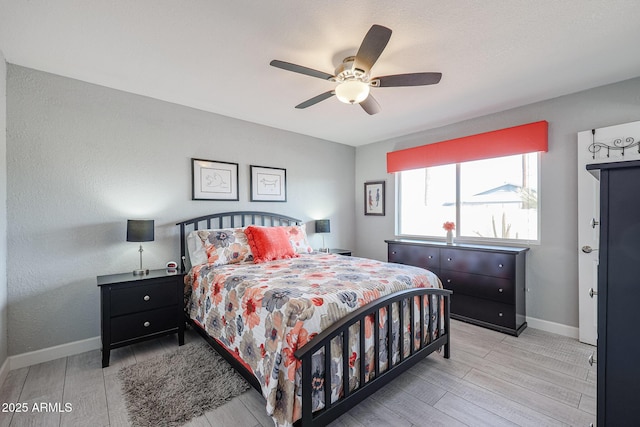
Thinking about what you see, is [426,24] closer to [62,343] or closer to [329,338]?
[329,338]

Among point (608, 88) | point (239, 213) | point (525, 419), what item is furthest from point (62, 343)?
point (608, 88)

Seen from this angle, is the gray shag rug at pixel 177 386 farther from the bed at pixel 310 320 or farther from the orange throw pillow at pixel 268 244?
the orange throw pillow at pixel 268 244

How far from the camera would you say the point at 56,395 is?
79.4 inches

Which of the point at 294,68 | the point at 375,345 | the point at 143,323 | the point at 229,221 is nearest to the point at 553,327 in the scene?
the point at 375,345

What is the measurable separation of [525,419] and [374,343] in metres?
1.03

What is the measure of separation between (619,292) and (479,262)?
249 cm

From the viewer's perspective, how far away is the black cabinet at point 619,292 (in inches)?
35.4

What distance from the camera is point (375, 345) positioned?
189cm

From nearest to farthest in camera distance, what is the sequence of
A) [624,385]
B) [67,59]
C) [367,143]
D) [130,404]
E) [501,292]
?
[624,385], [130,404], [67,59], [501,292], [367,143]

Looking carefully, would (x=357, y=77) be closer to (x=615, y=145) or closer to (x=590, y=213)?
(x=615, y=145)

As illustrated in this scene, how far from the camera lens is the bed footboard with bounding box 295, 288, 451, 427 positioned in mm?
1515

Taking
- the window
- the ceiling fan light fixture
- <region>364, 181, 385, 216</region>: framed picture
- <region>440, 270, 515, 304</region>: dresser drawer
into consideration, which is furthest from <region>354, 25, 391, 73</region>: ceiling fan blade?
<region>364, 181, 385, 216</region>: framed picture

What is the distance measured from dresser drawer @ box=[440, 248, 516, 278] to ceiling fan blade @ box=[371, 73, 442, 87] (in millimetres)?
2091

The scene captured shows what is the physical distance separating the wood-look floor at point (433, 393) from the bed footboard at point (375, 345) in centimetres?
17
